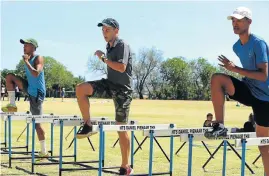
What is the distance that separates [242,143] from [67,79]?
154176mm

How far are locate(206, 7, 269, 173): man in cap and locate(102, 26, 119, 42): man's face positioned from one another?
2321 mm

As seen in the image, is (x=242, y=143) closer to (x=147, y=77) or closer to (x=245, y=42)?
(x=245, y=42)

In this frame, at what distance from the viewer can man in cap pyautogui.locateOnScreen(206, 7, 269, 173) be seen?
22.5 ft

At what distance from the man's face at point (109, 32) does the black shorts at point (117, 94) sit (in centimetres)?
75

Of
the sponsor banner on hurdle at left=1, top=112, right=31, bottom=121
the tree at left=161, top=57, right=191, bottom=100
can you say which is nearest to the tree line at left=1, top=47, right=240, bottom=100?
the tree at left=161, top=57, right=191, bottom=100

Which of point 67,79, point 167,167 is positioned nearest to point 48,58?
point 67,79

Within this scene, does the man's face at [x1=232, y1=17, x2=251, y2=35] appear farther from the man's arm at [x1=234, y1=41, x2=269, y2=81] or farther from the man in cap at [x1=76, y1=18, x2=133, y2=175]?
the man in cap at [x1=76, y1=18, x2=133, y2=175]

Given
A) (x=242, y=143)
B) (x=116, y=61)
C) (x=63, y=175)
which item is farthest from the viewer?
(x=63, y=175)

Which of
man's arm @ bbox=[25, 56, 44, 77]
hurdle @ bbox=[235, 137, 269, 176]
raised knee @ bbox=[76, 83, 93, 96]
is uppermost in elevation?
man's arm @ bbox=[25, 56, 44, 77]

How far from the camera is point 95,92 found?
859 cm

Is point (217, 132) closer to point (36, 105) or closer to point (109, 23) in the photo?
point (109, 23)

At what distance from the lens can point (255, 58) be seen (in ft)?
22.7

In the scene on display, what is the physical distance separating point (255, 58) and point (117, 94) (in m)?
2.69

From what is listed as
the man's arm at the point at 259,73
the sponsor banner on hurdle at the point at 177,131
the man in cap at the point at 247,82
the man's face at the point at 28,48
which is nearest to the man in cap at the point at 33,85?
the man's face at the point at 28,48
